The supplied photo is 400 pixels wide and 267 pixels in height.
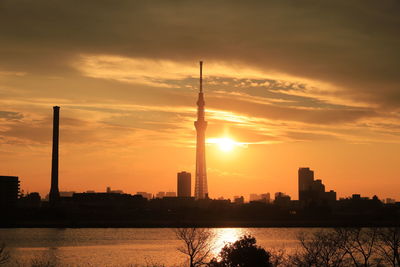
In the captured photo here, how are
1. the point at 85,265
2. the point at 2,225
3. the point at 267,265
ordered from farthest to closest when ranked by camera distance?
the point at 2,225 < the point at 85,265 < the point at 267,265

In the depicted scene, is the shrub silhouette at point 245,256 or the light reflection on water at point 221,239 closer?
the shrub silhouette at point 245,256

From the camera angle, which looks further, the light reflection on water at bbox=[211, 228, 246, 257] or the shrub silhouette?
the light reflection on water at bbox=[211, 228, 246, 257]

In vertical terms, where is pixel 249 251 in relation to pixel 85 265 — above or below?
above

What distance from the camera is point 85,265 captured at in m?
82.3

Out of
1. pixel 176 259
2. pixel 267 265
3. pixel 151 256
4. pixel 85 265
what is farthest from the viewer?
pixel 151 256

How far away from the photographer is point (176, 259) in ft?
292

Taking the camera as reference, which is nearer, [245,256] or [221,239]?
[245,256]

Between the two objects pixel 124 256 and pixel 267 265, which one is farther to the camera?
pixel 124 256

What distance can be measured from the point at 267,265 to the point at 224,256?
9.71 feet

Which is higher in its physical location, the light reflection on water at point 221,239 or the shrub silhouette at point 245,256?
the shrub silhouette at point 245,256

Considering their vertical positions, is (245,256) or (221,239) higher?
(245,256)

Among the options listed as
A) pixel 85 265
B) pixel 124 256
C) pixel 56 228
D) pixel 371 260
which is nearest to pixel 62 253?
pixel 124 256

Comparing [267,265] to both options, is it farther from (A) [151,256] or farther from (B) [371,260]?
(A) [151,256]

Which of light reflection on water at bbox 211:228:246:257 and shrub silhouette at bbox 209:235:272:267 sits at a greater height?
shrub silhouette at bbox 209:235:272:267
